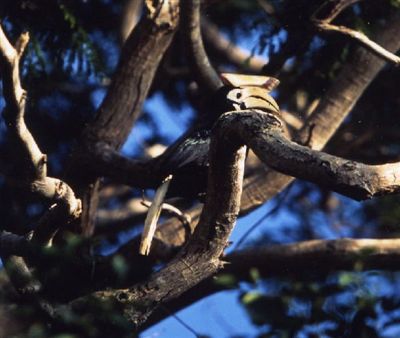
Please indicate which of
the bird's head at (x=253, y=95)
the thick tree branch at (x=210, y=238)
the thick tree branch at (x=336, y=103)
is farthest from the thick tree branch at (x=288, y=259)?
the thick tree branch at (x=210, y=238)

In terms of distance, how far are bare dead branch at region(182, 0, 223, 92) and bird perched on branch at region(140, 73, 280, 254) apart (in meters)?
0.48

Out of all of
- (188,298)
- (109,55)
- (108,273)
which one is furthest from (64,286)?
(109,55)

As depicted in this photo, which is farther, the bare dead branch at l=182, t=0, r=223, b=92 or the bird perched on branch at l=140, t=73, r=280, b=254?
the bare dead branch at l=182, t=0, r=223, b=92

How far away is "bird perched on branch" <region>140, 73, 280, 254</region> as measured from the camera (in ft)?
14.2

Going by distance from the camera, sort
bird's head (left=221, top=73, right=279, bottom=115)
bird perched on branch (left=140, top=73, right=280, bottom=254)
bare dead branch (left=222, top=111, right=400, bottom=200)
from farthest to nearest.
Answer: bird perched on branch (left=140, top=73, right=280, bottom=254)
bird's head (left=221, top=73, right=279, bottom=115)
bare dead branch (left=222, top=111, right=400, bottom=200)

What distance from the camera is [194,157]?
4.73 meters

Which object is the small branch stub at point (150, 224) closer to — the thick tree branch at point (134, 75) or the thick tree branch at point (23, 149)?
the thick tree branch at point (23, 149)

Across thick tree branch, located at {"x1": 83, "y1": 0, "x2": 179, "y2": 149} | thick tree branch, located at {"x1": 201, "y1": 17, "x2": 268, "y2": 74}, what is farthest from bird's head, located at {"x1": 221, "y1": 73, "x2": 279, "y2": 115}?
thick tree branch, located at {"x1": 201, "y1": 17, "x2": 268, "y2": 74}

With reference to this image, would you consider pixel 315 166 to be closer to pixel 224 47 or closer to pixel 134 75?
pixel 134 75

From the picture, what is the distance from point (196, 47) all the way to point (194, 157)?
98 centimetres

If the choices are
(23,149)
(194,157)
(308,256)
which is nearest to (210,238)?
(23,149)

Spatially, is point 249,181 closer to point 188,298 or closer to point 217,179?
point 188,298

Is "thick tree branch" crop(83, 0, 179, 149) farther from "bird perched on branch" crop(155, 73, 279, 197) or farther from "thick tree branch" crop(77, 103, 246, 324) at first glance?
"thick tree branch" crop(77, 103, 246, 324)

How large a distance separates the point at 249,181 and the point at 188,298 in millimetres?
744
